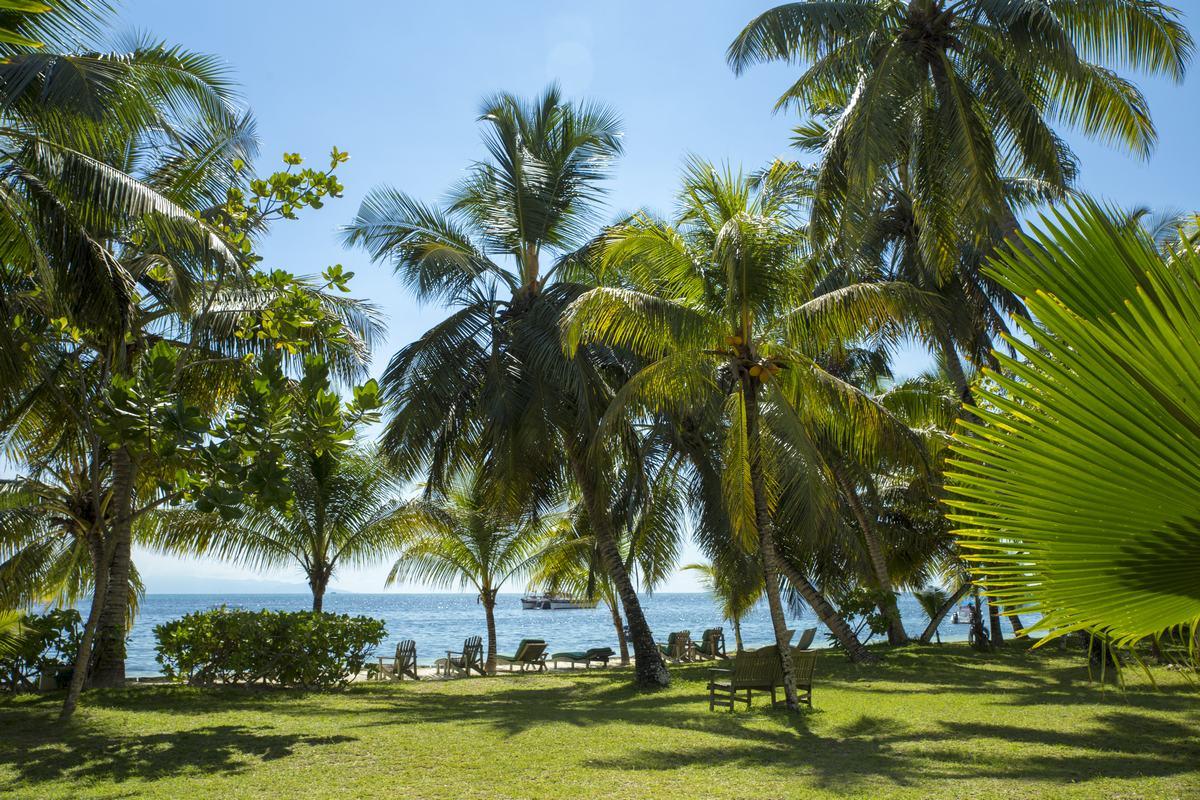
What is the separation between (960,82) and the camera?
12.0 metres

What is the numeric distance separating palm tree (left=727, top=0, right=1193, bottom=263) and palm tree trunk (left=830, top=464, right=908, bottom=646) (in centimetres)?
914

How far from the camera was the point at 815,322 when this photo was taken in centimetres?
1247

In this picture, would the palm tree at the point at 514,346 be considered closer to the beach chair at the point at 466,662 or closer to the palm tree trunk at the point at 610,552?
the palm tree trunk at the point at 610,552

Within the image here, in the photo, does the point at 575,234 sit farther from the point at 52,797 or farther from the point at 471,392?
the point at 52,797

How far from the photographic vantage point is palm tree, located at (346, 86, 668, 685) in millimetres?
16234

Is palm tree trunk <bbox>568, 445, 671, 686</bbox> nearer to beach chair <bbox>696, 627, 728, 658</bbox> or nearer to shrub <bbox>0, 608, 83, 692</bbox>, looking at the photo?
beach chair <bbox>696, 627, 728, 658</bbox>

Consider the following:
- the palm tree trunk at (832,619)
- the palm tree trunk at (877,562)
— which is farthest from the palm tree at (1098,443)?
the palm tree trunk at (877,562)

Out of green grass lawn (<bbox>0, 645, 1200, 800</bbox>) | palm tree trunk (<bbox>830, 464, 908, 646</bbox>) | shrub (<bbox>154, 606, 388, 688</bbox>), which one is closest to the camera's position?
green grass lawn (<bbox>0, 645, 1200, 800</bbox>)

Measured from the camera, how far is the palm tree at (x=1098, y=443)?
6.18ft

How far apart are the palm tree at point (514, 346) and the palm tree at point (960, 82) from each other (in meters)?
5.43

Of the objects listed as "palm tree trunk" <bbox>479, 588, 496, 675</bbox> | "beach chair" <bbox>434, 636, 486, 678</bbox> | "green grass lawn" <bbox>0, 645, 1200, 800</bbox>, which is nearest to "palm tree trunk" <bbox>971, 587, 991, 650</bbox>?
"green grass lawn" <bbox>0, 645, 1200, 800</bbox>

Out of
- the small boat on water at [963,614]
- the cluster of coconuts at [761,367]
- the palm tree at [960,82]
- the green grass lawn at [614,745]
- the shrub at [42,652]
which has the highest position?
the palm tree at [960,82]

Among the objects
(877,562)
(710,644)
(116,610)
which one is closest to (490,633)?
(710,644)

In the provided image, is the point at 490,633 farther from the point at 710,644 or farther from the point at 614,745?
the point at 614,745
